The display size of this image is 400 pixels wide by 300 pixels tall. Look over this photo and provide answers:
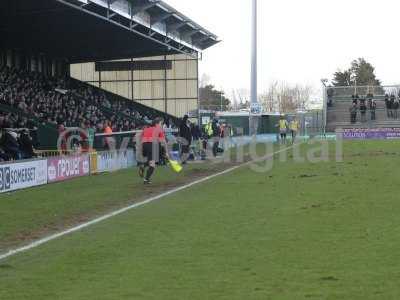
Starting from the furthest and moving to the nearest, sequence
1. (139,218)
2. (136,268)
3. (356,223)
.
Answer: (139,218) < (356,223) < (136,268)

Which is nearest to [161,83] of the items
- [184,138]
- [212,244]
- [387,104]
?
[387,104]

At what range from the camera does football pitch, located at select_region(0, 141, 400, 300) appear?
6902mm

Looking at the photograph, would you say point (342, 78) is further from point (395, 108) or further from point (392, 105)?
point (392, 105)

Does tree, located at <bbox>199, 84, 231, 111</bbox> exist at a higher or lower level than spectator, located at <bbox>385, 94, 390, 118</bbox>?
higher

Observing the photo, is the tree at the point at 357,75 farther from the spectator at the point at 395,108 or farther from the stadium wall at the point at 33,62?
the stadium wall at the point at 33,62

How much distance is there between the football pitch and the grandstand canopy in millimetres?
16168

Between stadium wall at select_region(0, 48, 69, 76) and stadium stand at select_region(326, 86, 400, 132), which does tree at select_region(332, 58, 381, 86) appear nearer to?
stadium stand at select_region(326, 86, 400, 132)

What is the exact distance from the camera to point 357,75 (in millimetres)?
119438

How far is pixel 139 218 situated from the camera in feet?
40.8

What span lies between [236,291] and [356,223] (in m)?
4.68

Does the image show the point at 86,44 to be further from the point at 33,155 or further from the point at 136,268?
the point at 136,268

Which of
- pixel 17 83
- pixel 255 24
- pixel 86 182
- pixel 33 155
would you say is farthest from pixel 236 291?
pixel 255 24

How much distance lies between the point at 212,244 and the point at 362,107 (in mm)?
49389

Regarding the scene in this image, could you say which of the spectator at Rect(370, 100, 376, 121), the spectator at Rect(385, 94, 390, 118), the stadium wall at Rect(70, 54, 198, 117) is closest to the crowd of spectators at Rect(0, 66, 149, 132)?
the stadium wall at Rect(70, 54, 198, 117)
